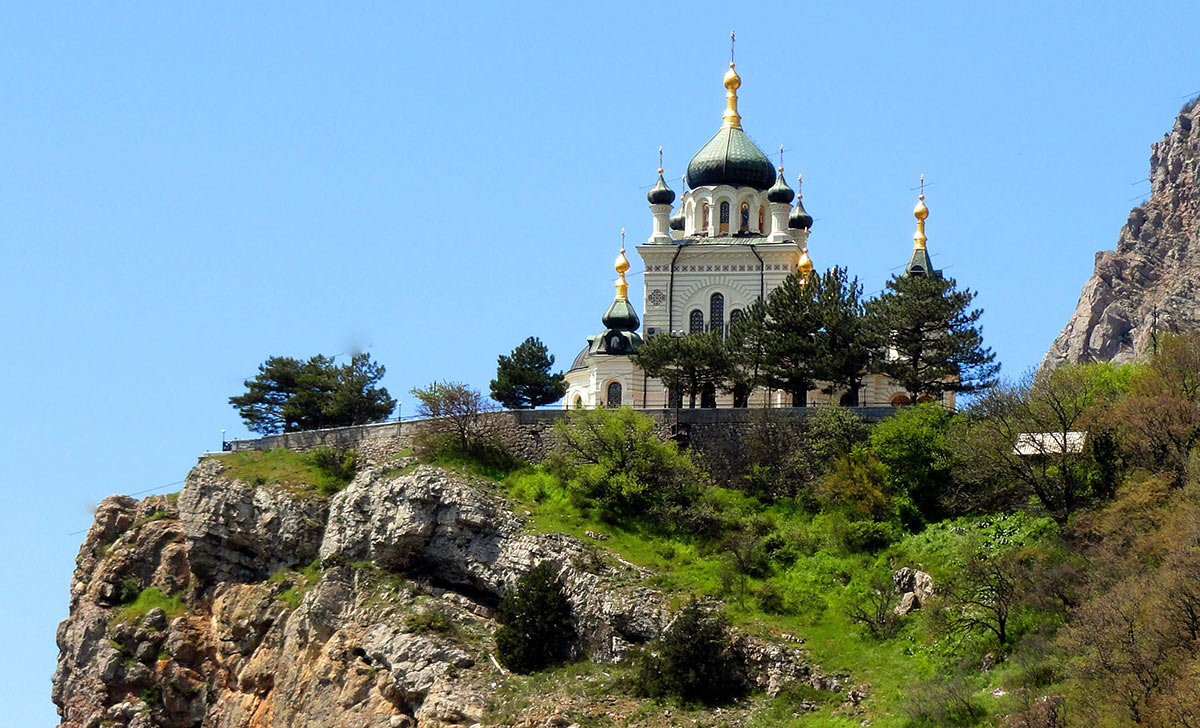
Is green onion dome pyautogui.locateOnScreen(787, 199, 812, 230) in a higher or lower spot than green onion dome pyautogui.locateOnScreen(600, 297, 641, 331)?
higher

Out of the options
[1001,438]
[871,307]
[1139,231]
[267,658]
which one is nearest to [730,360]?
[871,307]

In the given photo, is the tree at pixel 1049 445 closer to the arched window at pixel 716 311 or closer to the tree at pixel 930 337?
the tree at pixel 930 337

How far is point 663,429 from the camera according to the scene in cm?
5800

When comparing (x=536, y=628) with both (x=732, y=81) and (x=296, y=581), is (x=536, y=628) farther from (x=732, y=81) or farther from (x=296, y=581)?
(x=732, y=81)

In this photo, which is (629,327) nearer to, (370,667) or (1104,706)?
(370,667)

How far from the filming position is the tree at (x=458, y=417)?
5778 centimetres

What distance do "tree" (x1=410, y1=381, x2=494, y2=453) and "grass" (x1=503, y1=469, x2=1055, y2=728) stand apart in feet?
7.77

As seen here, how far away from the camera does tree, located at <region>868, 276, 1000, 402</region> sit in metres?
56.7

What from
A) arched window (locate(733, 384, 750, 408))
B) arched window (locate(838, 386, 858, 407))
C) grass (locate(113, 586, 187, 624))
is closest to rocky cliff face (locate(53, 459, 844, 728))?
grass (locate(113, 586, 187, 624))

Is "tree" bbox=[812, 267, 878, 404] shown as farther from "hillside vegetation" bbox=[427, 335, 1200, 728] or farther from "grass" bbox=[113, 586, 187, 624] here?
"grass" bbox=[113, 586, 187, 624]

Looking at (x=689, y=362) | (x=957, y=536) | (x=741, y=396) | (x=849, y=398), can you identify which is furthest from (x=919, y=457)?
(x=741, y=396)

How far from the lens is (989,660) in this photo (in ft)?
141

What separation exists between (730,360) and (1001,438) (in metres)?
12.6

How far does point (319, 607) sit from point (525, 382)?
12.1m
